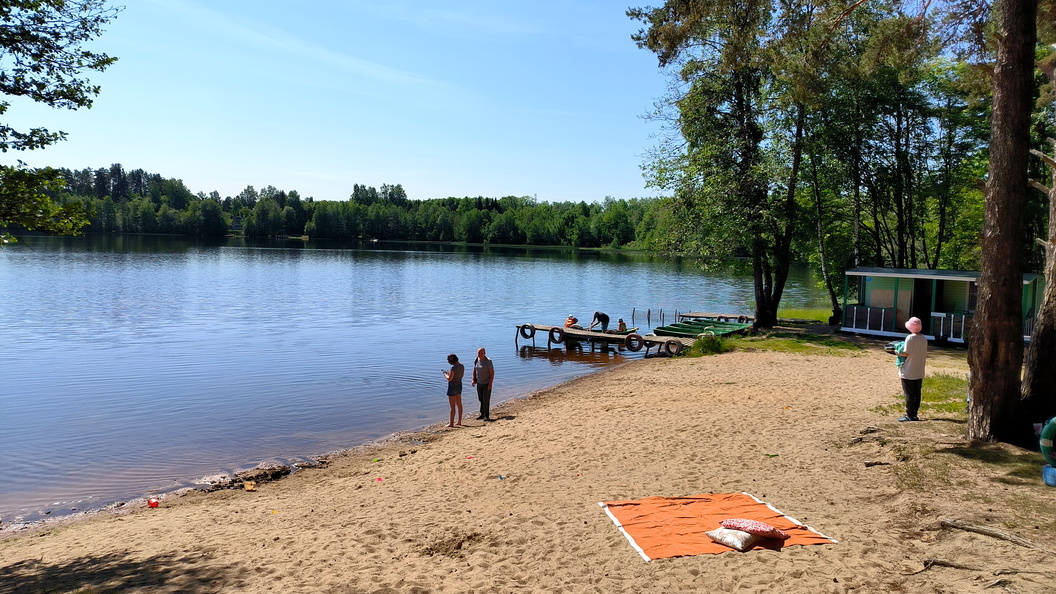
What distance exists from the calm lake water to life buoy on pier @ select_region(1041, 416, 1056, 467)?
11.7 metres

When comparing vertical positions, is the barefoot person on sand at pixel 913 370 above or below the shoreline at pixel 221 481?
above

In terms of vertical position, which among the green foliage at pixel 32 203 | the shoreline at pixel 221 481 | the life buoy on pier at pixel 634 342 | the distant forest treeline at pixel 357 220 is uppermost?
the distant forest treeline at pixel 357 220

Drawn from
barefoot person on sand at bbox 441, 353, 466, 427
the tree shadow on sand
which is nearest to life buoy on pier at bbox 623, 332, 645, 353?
barefoot person on sand at bbox 441, 353, 466, 427

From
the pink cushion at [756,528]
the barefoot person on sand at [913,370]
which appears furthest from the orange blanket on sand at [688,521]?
the barefoot person on sand at [913,370]

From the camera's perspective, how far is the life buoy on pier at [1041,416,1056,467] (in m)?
7.87

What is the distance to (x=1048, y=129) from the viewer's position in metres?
26.2

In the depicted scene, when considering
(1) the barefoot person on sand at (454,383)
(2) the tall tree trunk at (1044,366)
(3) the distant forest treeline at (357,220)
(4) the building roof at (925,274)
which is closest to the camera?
(2) the tall tree trunk at (1044,366)

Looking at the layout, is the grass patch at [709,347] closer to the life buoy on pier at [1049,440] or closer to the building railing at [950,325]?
the building railing at [950,325]

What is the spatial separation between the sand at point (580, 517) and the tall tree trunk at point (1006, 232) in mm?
772

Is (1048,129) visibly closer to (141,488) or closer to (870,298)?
(870,298)

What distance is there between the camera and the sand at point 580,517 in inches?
249

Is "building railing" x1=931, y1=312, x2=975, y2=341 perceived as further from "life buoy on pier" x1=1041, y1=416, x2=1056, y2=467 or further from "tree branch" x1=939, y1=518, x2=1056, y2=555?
"tree branch" x1=939, y1=518, x2=1056, y2=555

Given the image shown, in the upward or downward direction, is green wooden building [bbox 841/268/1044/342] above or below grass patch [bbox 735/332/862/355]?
above

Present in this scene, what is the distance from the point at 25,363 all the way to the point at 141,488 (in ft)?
46.7
